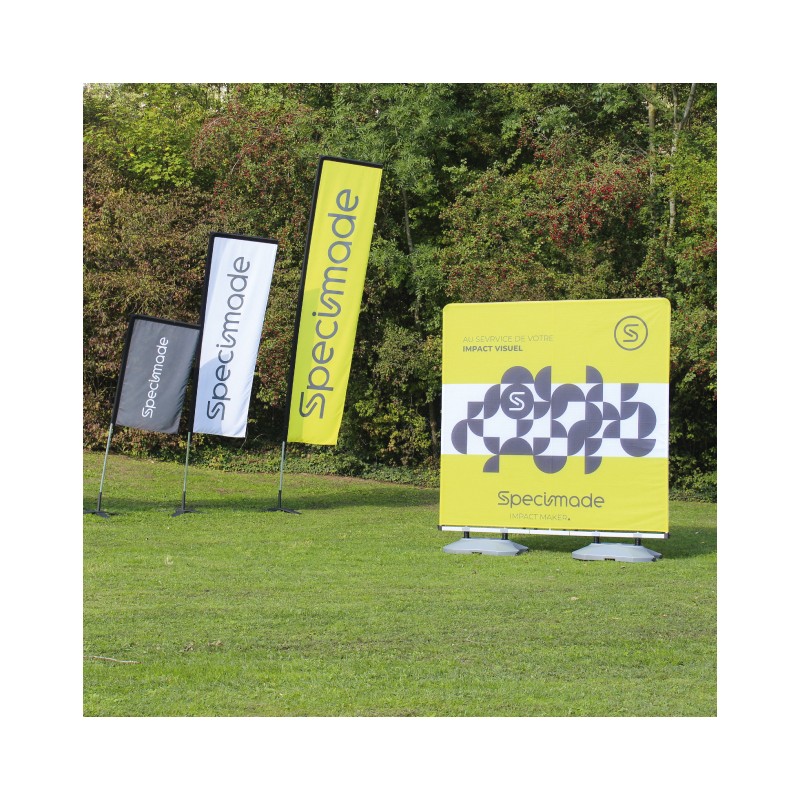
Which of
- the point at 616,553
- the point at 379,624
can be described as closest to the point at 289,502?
the point at 616,553

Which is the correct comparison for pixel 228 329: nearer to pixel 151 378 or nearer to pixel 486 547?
pixel 151 378

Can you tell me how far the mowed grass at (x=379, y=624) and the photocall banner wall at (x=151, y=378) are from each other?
113 centimetres

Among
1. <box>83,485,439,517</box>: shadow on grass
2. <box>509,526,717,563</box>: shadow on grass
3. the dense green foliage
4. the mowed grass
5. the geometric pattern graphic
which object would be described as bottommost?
the mowed grass

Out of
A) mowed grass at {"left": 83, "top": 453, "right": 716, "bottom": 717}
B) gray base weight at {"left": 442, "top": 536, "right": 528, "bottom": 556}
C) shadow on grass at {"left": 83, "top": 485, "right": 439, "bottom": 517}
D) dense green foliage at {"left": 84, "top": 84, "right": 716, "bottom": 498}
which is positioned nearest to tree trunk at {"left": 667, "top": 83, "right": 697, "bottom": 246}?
dense green foliage at {"left": 84, "top": 84, "right": 716, "bottom": 498}

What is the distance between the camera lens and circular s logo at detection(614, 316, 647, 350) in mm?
8602

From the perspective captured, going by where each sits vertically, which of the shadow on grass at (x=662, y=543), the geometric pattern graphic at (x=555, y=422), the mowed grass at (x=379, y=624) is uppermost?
the geometric pattern graphic at (x=555, y=422)

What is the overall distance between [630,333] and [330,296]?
3.59 metres

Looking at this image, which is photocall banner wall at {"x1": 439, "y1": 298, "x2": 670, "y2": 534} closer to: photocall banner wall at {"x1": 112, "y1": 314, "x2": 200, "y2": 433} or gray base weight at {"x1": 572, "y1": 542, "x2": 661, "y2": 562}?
gray base weight at {"x1": 572, "y1": 542, "x2": 661, "y2": 562}

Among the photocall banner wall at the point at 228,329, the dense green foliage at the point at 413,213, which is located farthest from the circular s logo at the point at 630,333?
the dense green foliage at the point at 413,213

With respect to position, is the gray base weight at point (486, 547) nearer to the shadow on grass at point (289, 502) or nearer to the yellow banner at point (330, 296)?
the yellow banner at point (330, 296)

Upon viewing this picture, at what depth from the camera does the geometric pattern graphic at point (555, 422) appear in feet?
28.2

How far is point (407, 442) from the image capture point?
55.1ft

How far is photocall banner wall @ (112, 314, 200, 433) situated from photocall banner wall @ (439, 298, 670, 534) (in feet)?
11.3
